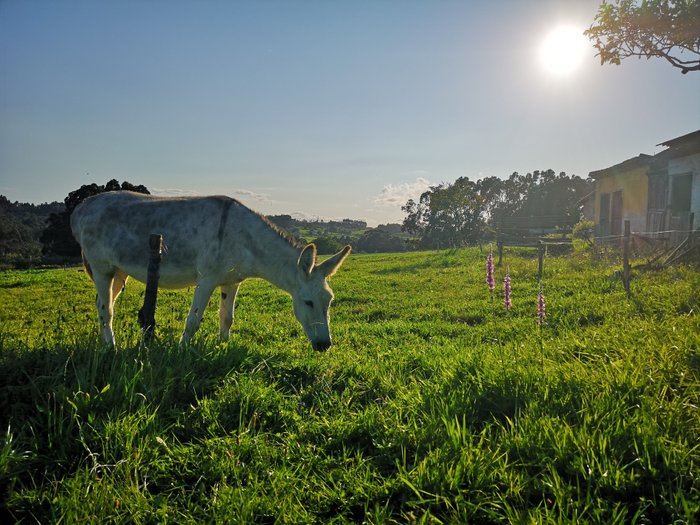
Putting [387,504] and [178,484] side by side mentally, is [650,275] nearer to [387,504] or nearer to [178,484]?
[387,504]

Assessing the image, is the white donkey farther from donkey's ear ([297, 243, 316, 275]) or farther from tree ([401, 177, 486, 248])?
tree ([401, 177, 486, 248])

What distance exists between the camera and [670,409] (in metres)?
2.95

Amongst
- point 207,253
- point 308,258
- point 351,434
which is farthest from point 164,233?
point 351,434

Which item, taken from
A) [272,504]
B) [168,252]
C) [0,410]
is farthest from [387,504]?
[168,252]

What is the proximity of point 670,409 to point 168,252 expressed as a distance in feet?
19.9

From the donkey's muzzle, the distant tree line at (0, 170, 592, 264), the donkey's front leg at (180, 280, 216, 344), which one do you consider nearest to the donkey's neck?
the donkey's front leg at (180, 280, 216, 344)

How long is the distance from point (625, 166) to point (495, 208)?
3283 inches

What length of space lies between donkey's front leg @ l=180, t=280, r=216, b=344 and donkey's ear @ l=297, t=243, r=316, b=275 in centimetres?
139

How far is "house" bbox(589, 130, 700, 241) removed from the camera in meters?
16.7

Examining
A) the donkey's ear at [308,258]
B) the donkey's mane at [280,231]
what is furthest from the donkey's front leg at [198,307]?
the donkey's ear at [308,258]

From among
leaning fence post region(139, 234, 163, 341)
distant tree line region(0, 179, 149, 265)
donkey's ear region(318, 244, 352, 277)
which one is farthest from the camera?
→ distant tree line region(0, 179, 149, 265)

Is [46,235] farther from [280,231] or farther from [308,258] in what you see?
[308,258]

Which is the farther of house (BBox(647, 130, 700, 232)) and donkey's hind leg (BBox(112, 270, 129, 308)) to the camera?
house (BBox(647, 130, 700, 232))

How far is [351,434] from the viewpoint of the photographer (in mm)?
3217
